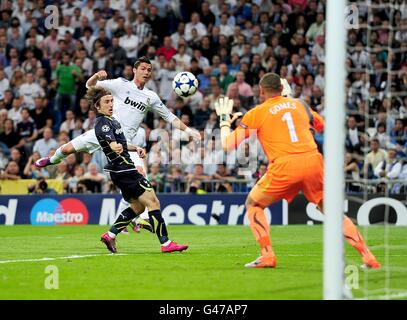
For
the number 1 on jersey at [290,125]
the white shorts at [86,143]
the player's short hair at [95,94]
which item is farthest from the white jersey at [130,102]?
the number 1 on jersey at [290,125]

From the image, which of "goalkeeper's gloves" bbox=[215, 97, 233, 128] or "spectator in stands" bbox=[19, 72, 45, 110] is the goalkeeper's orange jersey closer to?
"goalkeeper's gloves" bbox=[215, 97, 233, 128]

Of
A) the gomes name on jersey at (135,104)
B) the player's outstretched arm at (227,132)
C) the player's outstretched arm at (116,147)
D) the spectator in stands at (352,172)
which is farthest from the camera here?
the spectator in stands at (352,172)

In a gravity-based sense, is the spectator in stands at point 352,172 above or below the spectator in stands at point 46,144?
below

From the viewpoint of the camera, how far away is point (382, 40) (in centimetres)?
2450

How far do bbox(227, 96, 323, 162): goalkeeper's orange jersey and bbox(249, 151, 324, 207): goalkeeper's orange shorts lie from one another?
0.12 meters

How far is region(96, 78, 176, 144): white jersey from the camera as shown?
1585cm

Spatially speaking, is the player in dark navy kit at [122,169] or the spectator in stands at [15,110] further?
the spectator in stands at [15,110]

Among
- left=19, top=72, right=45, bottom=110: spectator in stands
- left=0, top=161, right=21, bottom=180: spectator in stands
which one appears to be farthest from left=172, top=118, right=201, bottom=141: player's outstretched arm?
left=19, top=72, right=45, bottom=110: spectator in stands

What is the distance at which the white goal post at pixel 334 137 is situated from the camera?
8.27 metres

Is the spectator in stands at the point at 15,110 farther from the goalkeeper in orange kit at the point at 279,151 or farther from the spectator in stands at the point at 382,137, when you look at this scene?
the goalkeeper in orange kit at the point at 279,151

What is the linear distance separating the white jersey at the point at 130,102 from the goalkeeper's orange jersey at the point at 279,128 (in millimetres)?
4631

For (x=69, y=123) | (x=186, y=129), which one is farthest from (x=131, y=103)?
(x=69, y=123)
